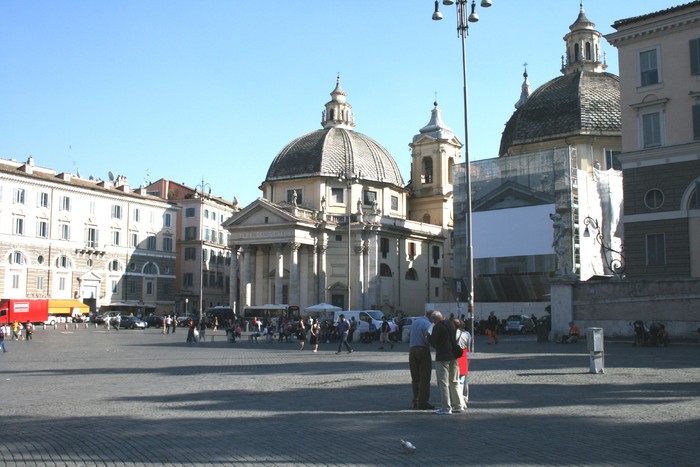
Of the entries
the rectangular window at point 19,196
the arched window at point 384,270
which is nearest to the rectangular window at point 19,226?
the rectangular window at point 19,196

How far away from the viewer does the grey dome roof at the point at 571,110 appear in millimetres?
55281

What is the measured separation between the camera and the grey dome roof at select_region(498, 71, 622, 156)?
55281 mm

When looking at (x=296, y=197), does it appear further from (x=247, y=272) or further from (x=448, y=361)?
(x=448, y=361)

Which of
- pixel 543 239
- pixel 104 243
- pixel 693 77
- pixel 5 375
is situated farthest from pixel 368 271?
pixel 5 375

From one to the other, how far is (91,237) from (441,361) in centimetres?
6474

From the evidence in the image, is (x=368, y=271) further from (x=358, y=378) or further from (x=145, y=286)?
Result: (x=358, y=378)

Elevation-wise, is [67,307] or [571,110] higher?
[571,110]

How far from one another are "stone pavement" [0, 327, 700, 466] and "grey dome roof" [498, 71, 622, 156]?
1476 inches

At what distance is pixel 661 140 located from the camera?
3238 cm

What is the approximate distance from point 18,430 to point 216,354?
17625mm

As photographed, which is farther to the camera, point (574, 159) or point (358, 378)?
point (574, 159)

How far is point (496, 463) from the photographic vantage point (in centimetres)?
801

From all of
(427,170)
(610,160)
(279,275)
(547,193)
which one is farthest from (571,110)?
(279,275)

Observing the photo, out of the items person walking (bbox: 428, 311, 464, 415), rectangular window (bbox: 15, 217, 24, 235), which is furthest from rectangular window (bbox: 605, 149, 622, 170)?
rectangular window (bbox: 15, 217, 24, 235)
